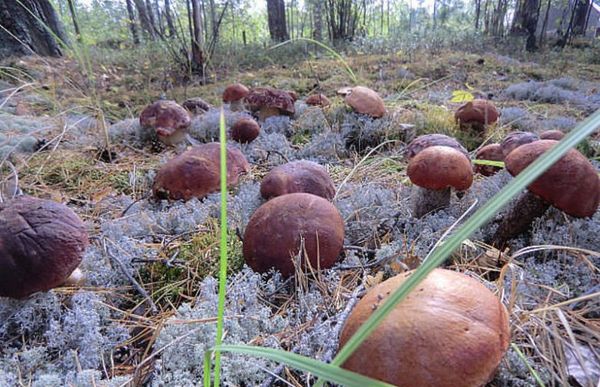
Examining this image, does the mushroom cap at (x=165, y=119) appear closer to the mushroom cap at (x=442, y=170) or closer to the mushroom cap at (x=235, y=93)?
the mushroom cap at (x=235, y=93)

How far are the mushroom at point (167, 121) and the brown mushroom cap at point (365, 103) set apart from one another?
1.64 m

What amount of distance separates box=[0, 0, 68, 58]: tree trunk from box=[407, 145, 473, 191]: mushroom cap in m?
6.76

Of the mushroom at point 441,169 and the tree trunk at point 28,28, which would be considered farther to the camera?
the tree trunk at point 28,28

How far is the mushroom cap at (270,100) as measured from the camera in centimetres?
442

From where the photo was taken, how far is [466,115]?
365 centimetres

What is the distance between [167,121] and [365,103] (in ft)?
6.35

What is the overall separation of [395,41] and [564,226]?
1069cm

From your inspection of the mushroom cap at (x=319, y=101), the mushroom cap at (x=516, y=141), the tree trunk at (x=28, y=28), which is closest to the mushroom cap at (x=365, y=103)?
the mushroom cap at (x=319, y=101)

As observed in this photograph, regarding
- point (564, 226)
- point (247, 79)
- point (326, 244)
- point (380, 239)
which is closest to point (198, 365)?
point (326, 244)

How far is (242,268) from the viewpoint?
1.82m

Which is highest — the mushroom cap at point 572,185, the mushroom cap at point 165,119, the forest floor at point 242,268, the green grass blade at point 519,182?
the green grass blade at point 519,182

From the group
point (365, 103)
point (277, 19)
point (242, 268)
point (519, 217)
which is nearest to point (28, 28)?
point (365, 103)

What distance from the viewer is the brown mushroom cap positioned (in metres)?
3.81

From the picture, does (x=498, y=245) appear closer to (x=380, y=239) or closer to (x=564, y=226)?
(x=564, y=226)
